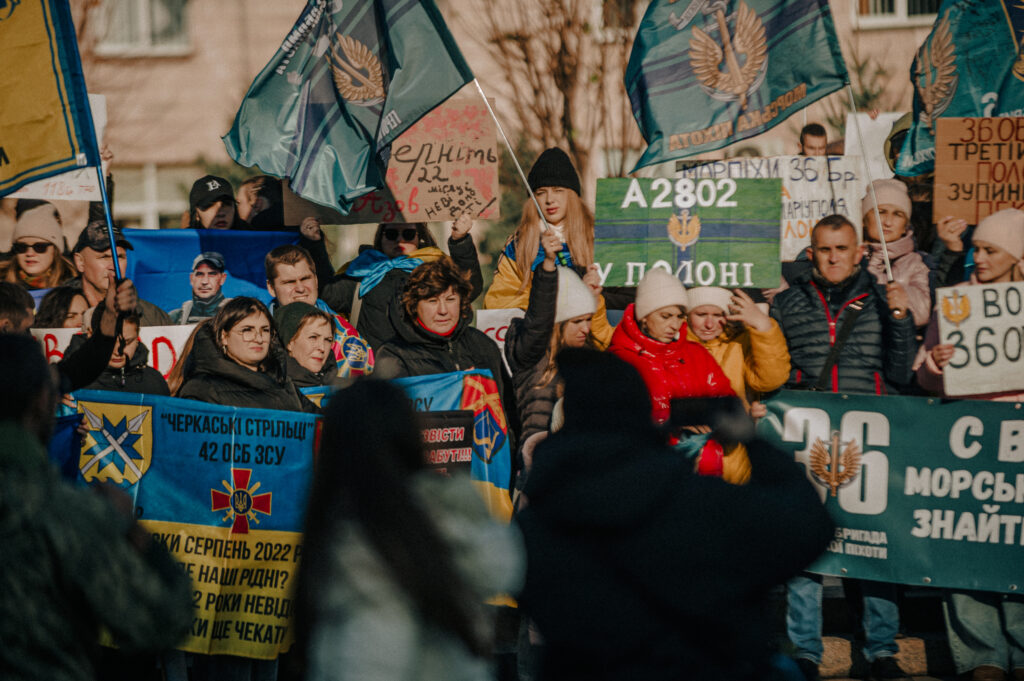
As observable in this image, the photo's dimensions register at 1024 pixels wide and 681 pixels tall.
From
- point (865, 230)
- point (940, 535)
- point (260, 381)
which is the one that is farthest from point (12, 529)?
point (865, 230)

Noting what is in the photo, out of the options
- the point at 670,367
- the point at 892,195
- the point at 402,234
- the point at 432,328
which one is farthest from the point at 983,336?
the point at 402,234

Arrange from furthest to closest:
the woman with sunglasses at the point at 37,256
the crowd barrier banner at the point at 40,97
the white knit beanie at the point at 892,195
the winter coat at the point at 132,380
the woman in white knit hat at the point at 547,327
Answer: the woman with sunglasses at the point at 37,256 → the white knit beanie at the point at 892,195 → the woman in white knit hat at the point at 547,327 → the winter coat at the point at 132,380 → the crowd barrier banner at the point at 40,97

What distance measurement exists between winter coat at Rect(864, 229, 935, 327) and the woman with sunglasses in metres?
5.63

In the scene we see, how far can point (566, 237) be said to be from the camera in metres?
7.73

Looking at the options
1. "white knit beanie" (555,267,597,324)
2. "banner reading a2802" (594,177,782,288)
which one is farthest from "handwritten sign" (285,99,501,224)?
"white knit beanie" (555,267,597,324)

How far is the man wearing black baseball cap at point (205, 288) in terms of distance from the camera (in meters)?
8.32

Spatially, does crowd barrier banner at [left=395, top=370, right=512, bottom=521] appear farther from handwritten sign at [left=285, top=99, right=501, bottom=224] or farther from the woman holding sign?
handwritten sign at [left=285, top=99, right=501, bottom=224]

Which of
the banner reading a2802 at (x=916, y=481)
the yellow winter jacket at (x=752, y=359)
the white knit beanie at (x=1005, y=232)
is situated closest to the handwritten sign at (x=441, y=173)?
the yellow winter jacket at (x=752, y=359)

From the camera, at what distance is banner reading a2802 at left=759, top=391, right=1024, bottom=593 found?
5859mm

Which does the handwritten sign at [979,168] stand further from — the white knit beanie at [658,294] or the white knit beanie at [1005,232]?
the white knit beanie at [658,294]

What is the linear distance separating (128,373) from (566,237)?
299 centimetres

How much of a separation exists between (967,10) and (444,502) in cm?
681

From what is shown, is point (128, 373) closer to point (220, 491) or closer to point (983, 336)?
point (220, 491)

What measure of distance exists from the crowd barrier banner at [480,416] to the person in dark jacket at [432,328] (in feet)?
0.68
